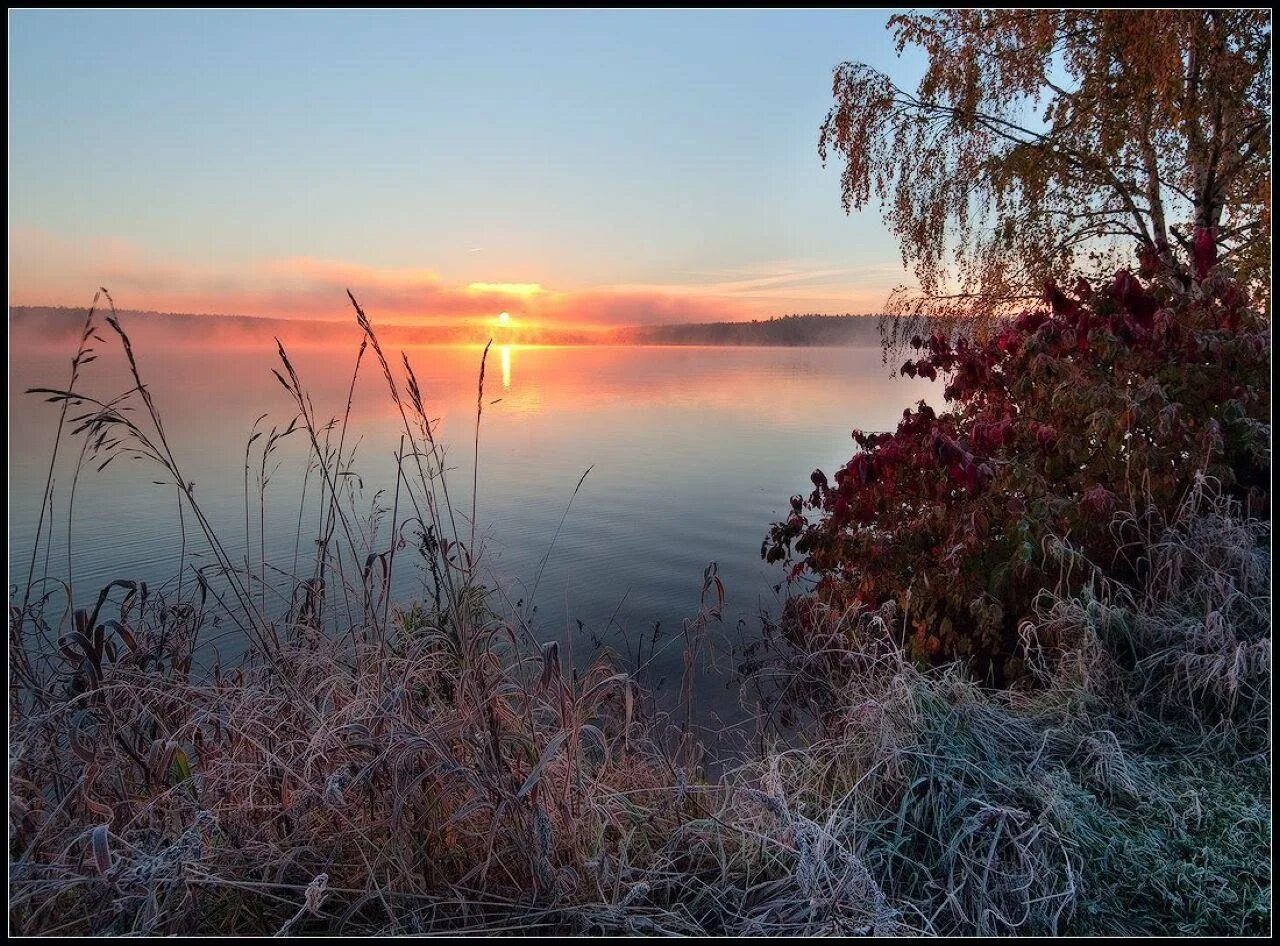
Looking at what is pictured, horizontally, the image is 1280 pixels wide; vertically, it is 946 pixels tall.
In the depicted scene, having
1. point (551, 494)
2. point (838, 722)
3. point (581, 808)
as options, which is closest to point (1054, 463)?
point (838, 722)

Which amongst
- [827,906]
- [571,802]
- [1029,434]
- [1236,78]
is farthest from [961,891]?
[1236,78]

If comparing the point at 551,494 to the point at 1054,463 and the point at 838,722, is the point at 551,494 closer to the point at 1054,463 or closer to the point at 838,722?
the point at 1054,463

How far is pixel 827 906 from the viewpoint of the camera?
2.09 m

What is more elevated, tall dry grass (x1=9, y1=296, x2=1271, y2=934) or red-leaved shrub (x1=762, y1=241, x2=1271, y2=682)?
red-leaved shrub (x1=762, y1=241, x2=1271, y2=682)

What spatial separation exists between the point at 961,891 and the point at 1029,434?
3.09 metres

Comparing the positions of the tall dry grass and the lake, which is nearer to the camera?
the tall dry grass

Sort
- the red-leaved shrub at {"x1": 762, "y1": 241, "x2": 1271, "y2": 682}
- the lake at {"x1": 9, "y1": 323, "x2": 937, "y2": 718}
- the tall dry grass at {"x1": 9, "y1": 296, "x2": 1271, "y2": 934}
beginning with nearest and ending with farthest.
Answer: the tall dry grass at {"x1": 9, "y1": 296, "x2": 1271, "y2": 934} < the red-leaved shrub at {"x1": 762, "y1": 241, "x2": 1271, "y2": 682} < the lake at {"x1": 9, "y1": 323, "x2": 937, "y2": 718}

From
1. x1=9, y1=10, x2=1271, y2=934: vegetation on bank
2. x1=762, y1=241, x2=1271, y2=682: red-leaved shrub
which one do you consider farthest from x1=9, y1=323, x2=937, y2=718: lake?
x1=762, y1=241, x2=1271, y2=682: red-leaved shrub

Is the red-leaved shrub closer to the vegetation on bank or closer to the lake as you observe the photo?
the vegetation on bank

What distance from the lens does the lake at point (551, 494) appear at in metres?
6.68

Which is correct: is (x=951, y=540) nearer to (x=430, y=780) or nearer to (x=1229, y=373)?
(x=1229, y=373)

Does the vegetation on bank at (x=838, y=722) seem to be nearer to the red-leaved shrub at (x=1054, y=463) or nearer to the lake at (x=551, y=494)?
the red-leaved shrub at (x=1054, y=463)

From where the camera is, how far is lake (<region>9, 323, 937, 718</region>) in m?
6.68

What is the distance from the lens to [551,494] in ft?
35.0
